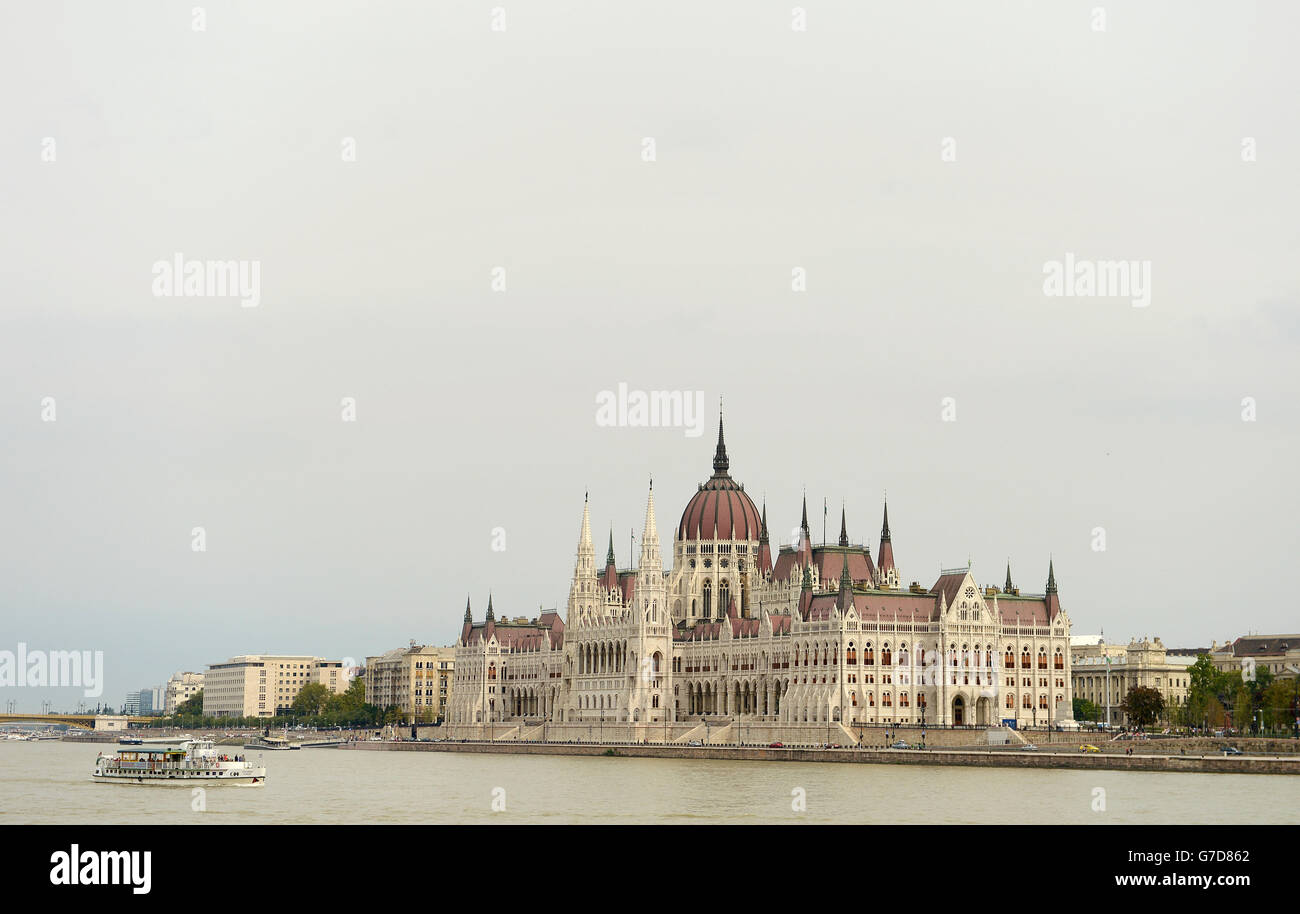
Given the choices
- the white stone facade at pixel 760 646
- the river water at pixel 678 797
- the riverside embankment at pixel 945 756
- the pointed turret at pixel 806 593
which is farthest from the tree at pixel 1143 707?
the river water at pixel 678 797

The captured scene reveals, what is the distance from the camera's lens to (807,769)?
390 ft

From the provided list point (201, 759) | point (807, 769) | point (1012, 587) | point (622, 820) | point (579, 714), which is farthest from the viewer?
point (579, 714)

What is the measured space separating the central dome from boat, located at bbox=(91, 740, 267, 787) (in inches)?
3178

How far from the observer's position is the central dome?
180750 millimetres

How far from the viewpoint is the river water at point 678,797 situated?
2940 inches

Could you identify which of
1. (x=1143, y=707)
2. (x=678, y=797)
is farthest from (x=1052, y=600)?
(x=678, y=797)

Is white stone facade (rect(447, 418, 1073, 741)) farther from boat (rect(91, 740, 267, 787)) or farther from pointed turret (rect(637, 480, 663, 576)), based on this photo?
boat (rect(91, 740, 267, 787))

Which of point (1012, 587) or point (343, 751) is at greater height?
point (1012, 587)

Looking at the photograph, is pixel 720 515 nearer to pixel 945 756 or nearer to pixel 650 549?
pixel 650 549

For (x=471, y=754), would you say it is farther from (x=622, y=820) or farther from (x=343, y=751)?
(x=622, y=820)

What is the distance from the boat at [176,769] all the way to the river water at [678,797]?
114 cm
